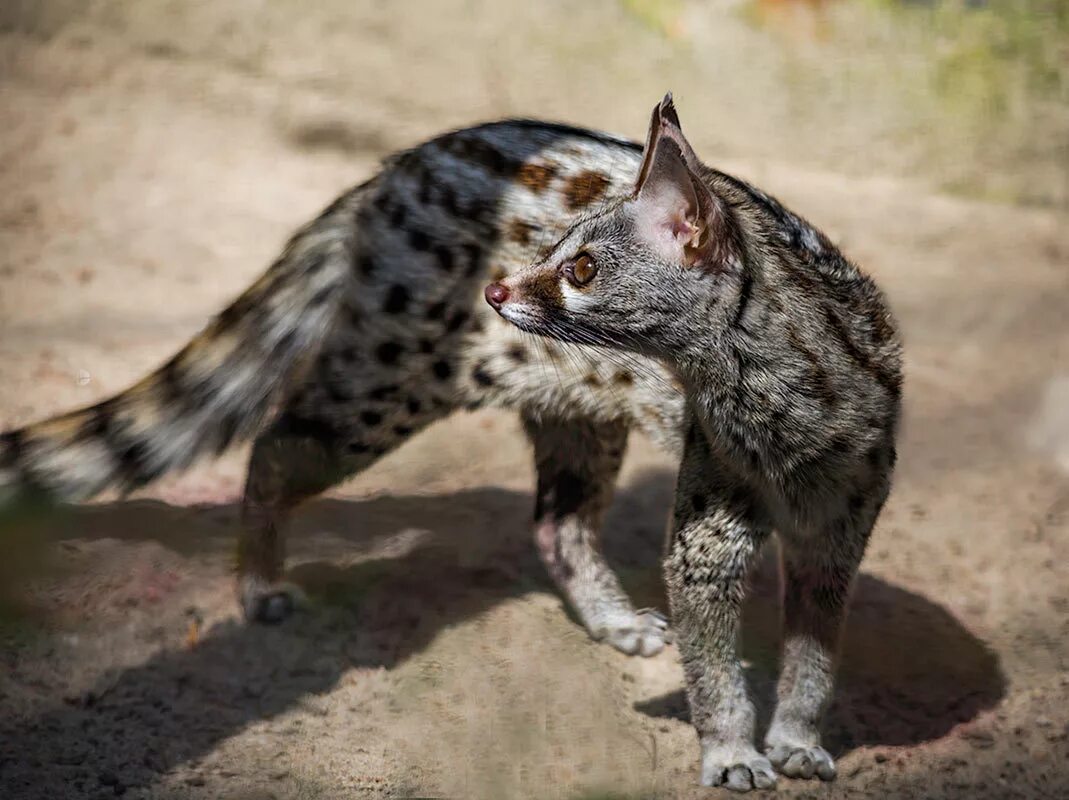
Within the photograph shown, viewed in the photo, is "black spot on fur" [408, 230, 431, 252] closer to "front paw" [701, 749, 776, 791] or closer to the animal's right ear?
the animal's right ear

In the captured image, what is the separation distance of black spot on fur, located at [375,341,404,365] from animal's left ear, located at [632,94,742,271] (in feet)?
4.44

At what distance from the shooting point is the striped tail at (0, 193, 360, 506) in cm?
489

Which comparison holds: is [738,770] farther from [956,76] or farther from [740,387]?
[956,76]

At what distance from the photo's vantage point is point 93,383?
6785 millimetres

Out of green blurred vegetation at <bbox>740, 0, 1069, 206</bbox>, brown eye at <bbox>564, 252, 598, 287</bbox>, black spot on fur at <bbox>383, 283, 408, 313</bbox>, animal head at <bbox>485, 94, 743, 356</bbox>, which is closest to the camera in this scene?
animal head at <bbox>485, 94, 743, 356</bbox>

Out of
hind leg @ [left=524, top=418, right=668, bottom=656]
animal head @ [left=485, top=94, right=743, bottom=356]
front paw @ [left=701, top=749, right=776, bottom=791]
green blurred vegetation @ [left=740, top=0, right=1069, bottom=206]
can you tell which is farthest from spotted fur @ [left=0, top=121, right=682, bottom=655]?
green blurred vegetation @ [left=740, top=0, right=1069, bottom=206]

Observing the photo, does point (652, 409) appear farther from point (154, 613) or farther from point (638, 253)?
point (154, 613)

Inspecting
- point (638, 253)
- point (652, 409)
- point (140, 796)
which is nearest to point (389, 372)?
point (652, 409)

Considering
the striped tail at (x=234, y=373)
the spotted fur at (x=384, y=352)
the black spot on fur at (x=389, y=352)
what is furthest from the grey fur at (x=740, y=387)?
the striped tail at (x=234, y=373)

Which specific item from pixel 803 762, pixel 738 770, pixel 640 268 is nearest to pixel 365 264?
pixel 640 268

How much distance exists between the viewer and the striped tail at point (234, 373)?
16.0ft

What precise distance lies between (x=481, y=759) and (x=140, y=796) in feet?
3.52

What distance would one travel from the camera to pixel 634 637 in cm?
548

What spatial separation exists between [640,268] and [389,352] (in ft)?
4.45
